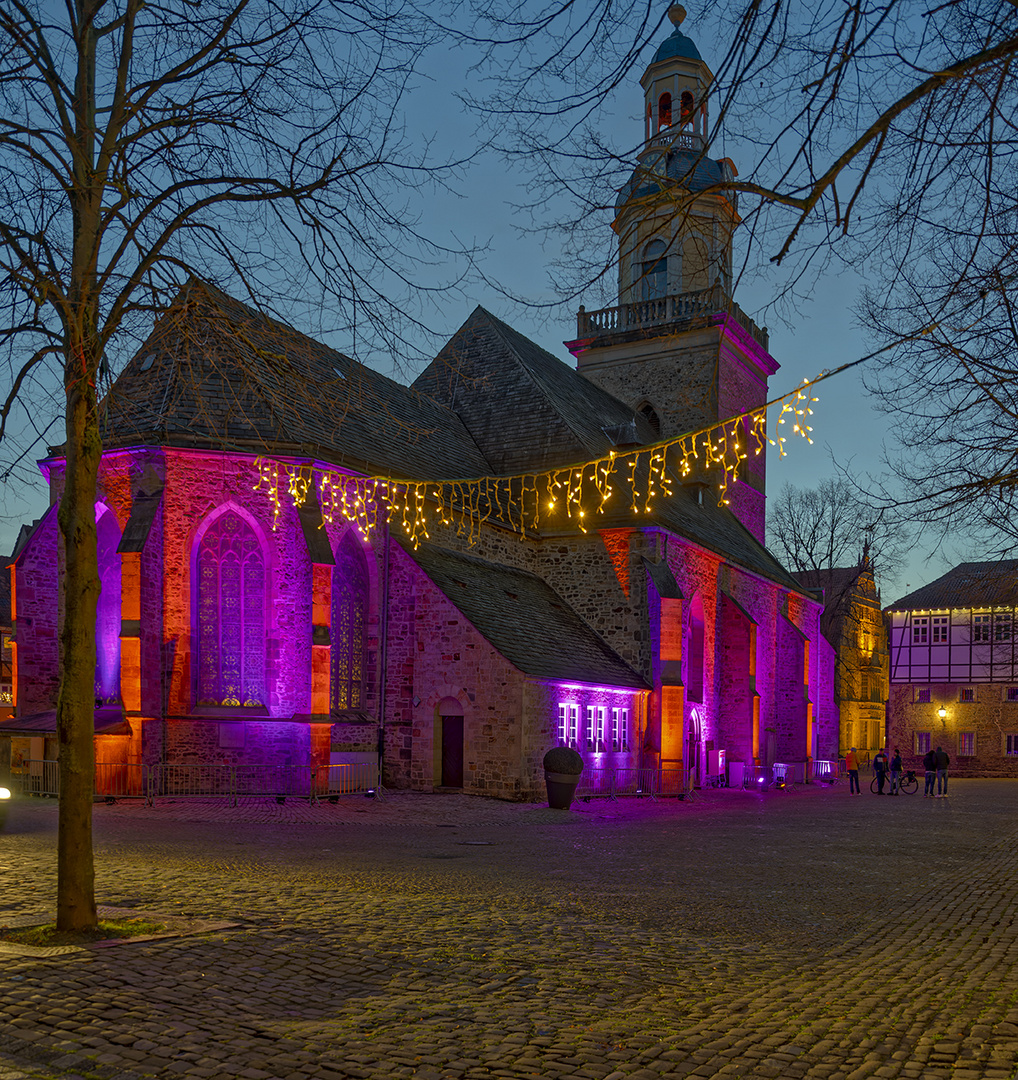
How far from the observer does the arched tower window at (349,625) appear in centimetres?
2242

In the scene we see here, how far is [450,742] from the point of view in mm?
22688

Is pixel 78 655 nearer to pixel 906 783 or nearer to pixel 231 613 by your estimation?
pixel 231 613

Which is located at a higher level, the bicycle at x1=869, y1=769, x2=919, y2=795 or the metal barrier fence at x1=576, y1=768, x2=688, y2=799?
the metal barrier fence at x1=576, y1=768, x2=688, y2=799

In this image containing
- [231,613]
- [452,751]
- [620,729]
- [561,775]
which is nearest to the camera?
[561,775]

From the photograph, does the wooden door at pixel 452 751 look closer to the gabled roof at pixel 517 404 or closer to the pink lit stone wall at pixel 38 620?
the pink lit stone wall at pixel 38 620

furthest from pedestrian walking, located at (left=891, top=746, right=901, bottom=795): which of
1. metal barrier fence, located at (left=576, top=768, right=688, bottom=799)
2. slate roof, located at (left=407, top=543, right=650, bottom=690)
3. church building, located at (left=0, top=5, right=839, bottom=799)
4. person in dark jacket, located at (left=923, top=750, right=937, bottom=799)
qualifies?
slate roof, located at (left=407, top=543, right=650, bottom=690)

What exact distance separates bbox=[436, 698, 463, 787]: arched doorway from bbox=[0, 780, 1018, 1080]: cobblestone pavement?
27.7ft

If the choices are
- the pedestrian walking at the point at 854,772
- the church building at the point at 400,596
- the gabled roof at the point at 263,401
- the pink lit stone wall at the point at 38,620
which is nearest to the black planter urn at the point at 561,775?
the church building at the point at 400,596

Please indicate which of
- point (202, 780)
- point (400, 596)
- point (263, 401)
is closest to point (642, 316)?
point (400, 596)

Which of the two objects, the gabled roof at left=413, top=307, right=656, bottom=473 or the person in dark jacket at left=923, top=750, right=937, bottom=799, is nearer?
the gabled roof at left=413, top=307, right=656, bottom=473

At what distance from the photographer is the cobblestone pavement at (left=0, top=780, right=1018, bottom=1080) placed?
15.9 ft

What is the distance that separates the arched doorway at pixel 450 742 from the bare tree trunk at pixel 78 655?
15068 mm

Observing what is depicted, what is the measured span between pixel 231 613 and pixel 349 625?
111 inches

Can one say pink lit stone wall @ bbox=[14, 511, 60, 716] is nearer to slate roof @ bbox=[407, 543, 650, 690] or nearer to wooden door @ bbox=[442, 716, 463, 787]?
slate roof @ bbox=[407, 543, 650, 690]
